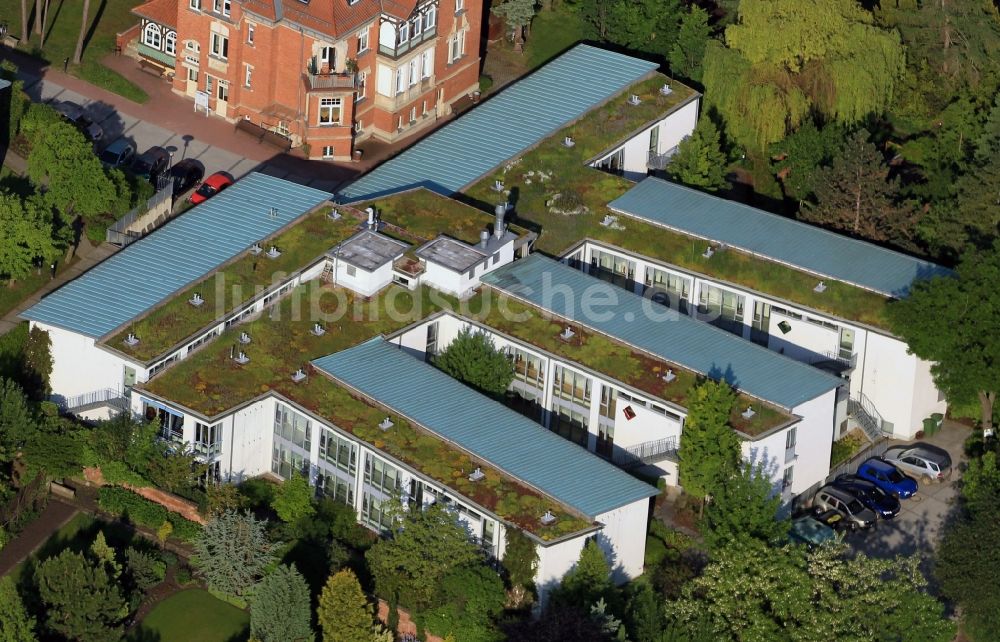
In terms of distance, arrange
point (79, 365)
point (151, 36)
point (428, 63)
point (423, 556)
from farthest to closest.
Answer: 1. point (151, 36)
2. point (428, 63)
3. point (79, 365)
4. point (423, 556)

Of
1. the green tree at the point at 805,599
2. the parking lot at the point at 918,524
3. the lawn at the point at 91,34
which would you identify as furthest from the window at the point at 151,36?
the green tree at the point at 805,599

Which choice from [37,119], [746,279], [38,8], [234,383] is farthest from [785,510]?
[38,8]

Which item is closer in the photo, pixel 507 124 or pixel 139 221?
pixel 139 221

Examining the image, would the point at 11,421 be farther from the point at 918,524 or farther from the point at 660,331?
the point at 918,524

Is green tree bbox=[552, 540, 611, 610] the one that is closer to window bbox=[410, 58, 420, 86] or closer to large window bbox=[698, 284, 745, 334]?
large window bbox=[698, 284, 745, 334]

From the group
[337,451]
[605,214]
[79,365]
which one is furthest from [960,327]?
[79,365]

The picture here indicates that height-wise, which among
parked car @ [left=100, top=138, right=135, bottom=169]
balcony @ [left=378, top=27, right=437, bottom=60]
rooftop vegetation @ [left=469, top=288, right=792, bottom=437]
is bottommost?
rooftop vegetation @ [left=469, top=288, right=792, bottom=437]

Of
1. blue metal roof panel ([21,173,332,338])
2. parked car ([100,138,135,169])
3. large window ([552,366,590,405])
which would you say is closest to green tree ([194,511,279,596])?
blue metal roof panel ([21,173,332,338])

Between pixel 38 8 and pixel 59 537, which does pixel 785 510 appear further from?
pixel 38 8
